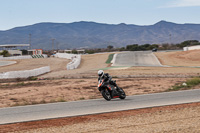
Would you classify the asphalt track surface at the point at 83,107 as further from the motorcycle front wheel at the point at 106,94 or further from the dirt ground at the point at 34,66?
the dirt ground at the point at 34,66

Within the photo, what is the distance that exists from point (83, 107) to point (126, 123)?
364cm

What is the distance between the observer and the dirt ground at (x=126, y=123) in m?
8.88

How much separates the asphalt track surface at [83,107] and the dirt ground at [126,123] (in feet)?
2.29

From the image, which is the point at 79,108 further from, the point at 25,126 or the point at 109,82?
the point at 25,126

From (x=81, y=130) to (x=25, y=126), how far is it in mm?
1989

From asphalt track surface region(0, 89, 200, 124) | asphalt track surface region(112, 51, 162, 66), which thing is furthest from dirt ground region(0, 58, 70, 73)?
asphalt track surface region(0, 89, 200, 124)

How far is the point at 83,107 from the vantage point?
13109 mm

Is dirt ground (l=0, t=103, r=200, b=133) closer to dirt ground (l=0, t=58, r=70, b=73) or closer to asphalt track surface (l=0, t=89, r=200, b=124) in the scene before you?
asphalt track surface (l=0, t=89, r=200, b=124)

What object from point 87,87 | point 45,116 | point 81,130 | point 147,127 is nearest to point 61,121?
point 45,116

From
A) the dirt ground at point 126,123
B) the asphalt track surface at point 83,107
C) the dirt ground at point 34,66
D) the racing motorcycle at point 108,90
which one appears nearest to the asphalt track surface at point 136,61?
the dirt ground at point 34,66

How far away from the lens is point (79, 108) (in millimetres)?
12883

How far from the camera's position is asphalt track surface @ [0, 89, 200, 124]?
11438 millimetres

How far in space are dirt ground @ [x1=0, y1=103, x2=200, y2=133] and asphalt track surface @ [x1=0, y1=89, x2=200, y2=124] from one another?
2.29 feet

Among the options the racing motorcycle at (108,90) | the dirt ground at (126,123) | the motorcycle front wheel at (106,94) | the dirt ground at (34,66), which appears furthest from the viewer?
the dirt ground at (34,66)
